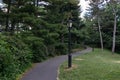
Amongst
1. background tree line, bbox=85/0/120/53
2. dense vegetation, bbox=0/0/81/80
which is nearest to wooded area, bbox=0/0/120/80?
dense vegetation, bbox=0/0/81/80

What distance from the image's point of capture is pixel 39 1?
2427cm

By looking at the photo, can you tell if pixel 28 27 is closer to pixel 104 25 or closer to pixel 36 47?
pixel 36 47

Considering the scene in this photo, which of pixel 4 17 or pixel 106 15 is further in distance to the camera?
pixel 106 15

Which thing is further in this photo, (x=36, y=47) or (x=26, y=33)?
(x=36, y=47)

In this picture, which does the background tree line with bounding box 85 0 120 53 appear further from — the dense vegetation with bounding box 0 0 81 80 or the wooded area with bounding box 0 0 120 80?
the dense vegetation with bounding box 0 0 81 80

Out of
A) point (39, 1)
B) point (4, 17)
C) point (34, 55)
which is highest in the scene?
point (39, 1)

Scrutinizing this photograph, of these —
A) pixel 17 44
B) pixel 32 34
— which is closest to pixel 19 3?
pixel 32 34

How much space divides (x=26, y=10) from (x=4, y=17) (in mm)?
2752

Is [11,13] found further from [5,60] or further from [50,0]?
[5,60]

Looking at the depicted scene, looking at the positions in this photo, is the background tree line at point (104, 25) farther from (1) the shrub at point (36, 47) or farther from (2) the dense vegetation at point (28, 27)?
(1) the shrub at point (36, 47)

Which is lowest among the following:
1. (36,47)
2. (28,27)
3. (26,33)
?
(36,47)

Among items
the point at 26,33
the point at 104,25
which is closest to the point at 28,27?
the point at 26,33

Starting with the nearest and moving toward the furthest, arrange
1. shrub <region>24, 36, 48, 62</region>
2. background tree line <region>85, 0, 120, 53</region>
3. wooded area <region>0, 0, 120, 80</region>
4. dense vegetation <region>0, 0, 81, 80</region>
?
1. wooded area <region>0, 0, 120, 80</region>
2. dense vegetation <region>0, 0, 81, 80</region>
3. shrub <region>24, 36, 48, 62</region>
4. background tree line <region>85, 0, 120, 53</region>

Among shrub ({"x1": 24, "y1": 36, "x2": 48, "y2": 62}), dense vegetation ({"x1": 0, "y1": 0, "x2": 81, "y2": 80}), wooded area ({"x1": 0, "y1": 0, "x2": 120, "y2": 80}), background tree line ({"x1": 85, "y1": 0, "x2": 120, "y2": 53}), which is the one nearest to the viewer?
wooded area ({"x1": 0, "y1": 0, "x2": 120, "y2": 80})
